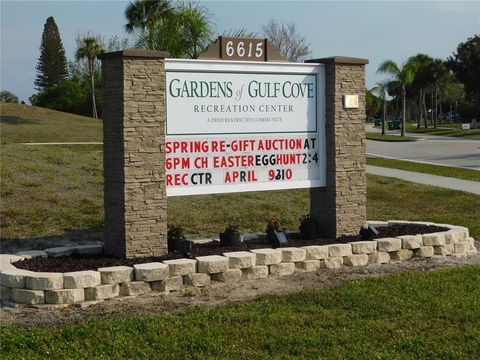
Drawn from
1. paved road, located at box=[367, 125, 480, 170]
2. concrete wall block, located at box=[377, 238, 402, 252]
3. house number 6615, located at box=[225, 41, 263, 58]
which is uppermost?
house number 6615, located at box=[225, 41, 263, 58]

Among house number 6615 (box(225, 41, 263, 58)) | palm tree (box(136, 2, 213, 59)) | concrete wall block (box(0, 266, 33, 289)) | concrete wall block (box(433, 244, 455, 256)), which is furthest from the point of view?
palm tree (box(136, 2, 213, 59))

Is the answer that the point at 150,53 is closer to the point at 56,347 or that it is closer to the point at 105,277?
the point at 105,277

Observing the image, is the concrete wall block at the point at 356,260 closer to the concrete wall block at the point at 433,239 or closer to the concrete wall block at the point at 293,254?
the concrete wall block at the point at 293,254

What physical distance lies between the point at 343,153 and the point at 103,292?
158 inches

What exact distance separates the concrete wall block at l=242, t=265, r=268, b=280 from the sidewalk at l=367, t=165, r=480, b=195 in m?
10.6

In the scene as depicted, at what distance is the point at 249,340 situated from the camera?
18.3 ft

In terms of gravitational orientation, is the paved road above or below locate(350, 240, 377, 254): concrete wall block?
above

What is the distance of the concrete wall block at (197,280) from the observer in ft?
24.8

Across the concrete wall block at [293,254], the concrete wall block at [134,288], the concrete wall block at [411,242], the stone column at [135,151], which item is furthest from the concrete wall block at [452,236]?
the concrete wall block at [134,288]

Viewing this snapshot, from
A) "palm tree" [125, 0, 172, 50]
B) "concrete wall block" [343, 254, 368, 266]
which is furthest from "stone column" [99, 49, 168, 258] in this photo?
"palm tree" [125, 0, 172, 50]

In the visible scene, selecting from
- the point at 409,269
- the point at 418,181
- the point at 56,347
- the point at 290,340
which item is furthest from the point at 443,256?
the point at 418,181

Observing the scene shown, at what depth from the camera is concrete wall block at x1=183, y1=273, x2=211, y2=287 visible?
7.57 metres

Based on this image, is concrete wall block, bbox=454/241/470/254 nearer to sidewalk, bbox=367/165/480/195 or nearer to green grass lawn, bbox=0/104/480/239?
green grass lawn, bbox=0/104/480/239

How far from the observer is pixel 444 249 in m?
9.55
